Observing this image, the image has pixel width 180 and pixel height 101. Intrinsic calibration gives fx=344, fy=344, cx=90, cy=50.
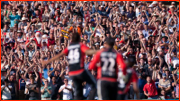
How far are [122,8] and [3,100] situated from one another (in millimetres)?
7928

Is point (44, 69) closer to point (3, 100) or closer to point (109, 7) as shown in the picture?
point (3, 100)

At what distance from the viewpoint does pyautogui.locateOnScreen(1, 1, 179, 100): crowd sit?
11703 mm

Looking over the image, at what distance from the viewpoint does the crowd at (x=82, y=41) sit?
38.4 ft

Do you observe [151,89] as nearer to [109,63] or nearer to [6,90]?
[109,63]

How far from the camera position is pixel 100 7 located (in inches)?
639

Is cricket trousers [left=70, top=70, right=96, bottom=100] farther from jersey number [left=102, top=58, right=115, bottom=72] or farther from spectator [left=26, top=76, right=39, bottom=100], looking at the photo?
spectator [left=26, top=76, right=39, bottom=100]

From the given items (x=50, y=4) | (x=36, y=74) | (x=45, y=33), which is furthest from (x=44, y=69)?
(x=50, y=4)

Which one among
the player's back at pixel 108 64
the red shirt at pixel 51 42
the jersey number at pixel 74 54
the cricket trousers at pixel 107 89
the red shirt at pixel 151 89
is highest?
the red shirt at pixel 51 42

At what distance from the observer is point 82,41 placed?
13.5 m

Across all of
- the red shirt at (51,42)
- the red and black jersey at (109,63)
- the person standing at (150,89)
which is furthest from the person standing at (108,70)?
the red shirt at (51,42)

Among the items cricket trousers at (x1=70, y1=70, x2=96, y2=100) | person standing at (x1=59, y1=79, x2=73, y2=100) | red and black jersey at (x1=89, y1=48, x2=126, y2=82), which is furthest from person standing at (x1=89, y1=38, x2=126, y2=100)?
person standing at (x1=59, y1=79, x2=73, y2=100)

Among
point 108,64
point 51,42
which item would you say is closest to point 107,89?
point 108,64

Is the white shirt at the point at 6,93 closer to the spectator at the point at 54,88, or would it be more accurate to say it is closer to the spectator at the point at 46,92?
the spectator at the point at 46,92

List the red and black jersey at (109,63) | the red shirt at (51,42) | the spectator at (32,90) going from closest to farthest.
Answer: the red and black jersey at (109,63), the spectator at (32,90), the red shirt at (51,42)
